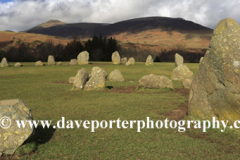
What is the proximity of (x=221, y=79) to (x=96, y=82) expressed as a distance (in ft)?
33.6

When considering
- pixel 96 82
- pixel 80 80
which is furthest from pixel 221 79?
pixel 80 80

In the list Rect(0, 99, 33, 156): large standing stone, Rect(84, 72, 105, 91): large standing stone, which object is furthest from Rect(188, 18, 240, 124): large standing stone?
Rect(84, 72, 105, 91): large standing stone

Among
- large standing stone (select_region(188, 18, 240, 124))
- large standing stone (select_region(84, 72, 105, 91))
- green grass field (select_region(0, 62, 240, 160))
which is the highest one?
large standing stone (select_region(188, 18, 240, 124))

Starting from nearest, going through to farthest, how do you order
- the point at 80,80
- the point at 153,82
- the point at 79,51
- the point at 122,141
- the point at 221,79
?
the point at 122,141 < the point at 221,79 < the point at 153,82 < the point at 80,80 < the point at 79,51

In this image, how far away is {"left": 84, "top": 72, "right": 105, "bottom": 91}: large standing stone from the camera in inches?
622

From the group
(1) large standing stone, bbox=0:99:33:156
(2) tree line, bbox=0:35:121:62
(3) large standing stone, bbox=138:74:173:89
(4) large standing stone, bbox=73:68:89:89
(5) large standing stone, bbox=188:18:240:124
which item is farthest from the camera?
(2) tree line, bbox=0:35:121:62

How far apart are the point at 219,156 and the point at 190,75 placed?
54.5 feet

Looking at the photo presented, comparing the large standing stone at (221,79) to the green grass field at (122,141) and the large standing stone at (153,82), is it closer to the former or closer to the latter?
the green grass field at (122,141)

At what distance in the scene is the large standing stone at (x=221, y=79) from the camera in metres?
6.94

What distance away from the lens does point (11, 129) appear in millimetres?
5273

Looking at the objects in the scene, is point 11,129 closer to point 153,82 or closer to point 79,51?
point 153,82

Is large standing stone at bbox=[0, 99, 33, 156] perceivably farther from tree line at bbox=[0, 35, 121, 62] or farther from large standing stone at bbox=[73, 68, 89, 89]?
tree line at bbox=[0, 35, 121, 62]

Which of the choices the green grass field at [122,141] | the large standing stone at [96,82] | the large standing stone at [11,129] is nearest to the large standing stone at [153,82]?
the large standing stone at [96,82]

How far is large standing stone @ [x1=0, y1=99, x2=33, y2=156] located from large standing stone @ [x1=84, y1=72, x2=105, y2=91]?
10.2 metres
